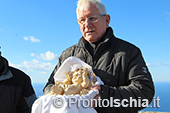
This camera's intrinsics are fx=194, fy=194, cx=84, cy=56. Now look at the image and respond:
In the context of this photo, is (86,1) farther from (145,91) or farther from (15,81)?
(15,81)

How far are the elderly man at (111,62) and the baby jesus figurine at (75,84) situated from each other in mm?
134

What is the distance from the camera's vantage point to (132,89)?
2219 mm

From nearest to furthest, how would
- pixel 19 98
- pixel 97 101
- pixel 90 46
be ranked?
pixel 97 101 → pixel 90 46 → pixel 19 98

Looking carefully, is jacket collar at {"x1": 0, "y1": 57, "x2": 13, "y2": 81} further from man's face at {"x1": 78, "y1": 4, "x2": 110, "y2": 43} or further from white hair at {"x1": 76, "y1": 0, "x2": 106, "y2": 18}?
white hair at {"x1": 76, "y1": 0, "x2": 106, "y2": 18}

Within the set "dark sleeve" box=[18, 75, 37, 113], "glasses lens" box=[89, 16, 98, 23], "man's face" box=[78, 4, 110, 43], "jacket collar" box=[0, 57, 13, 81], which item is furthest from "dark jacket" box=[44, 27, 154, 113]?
"jacket collar" box=[0, 57, 13, 81]

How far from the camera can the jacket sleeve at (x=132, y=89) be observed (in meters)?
2.18

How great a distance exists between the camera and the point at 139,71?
233cm

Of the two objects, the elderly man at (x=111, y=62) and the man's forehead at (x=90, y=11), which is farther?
the man's forehead at (x=90, y=11)

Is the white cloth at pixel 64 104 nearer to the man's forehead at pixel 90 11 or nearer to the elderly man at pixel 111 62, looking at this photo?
the elderly man at pixel 111 62

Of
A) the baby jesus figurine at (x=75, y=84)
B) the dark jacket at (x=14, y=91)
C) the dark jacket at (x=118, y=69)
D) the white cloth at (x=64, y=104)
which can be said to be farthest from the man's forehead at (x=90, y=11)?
the dark jacket at (x=14, y=91)

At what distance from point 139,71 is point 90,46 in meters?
0.73

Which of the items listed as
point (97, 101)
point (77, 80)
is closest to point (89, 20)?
point (77, 80)

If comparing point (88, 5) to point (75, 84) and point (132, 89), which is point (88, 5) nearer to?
point (75, 84)

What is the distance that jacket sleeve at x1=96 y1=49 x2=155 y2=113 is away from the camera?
218 cm
